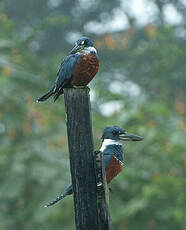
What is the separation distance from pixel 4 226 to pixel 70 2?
13.0m

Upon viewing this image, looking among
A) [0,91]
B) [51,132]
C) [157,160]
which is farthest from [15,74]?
[157,160]

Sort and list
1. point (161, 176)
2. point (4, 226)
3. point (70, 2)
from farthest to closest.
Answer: point (70, 2) < point (4, 226) < point (161, 176)

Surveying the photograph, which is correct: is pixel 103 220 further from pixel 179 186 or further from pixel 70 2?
pixel 70 2

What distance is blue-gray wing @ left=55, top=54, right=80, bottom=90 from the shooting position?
4.16 meters

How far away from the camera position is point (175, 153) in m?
10.0

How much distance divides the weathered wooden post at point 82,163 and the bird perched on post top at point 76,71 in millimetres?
627

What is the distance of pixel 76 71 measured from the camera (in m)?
4.19

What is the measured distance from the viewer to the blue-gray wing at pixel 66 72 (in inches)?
164

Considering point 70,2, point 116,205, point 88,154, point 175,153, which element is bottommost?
point 88,154

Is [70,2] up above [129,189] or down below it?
above

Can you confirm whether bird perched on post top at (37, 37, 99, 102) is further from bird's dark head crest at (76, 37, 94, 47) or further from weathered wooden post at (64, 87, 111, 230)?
weathered wooden post at (64, 87, 111, 230)

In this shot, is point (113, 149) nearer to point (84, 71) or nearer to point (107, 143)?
point (107, 143)

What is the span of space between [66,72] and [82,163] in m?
0.94

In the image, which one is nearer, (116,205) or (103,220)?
(103,220)
